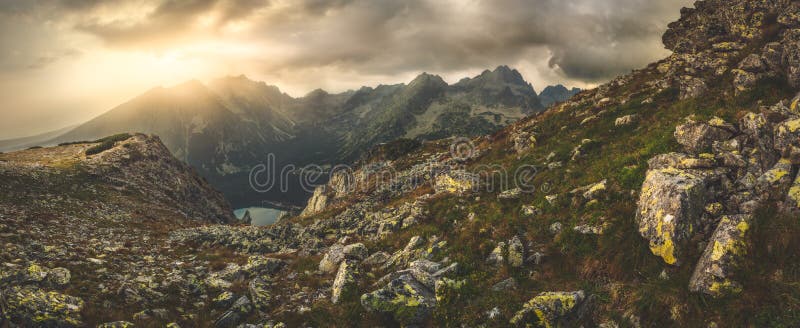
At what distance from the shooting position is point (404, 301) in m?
12.2

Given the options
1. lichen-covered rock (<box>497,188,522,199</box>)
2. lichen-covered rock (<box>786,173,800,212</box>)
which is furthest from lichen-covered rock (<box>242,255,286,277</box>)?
lichen-covered rock (<box>786,173,800,212</box>)

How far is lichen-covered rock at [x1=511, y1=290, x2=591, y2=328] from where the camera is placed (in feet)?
32.2

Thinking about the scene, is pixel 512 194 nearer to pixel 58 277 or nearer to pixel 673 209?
pixel 673 209

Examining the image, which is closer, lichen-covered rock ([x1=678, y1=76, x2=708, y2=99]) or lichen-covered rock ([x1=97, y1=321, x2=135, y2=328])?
lichen-covered rock ([x1=97, y1=321, x2=135, y2=328])

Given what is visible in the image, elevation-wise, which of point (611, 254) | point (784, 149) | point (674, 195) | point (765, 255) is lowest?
point (611, 254)

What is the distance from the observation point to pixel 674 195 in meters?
11.2

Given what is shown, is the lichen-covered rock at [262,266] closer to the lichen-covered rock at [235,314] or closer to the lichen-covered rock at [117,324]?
the lichen-covered rock at [235,314]

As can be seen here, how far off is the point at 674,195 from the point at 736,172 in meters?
3.80

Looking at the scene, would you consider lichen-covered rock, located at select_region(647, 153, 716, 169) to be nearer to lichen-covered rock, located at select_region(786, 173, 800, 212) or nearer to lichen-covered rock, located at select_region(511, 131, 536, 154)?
lichen-covered rock, located at select_region(786, 173, 800, 212)

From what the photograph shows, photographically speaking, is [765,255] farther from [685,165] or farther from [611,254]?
[685,165]

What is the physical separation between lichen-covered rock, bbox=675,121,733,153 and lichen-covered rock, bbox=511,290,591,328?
10.6 metres

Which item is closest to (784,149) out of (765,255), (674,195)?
(674,195)

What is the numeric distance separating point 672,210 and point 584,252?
10.9ft

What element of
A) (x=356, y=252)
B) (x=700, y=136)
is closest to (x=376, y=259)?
(x=356, y=252)
